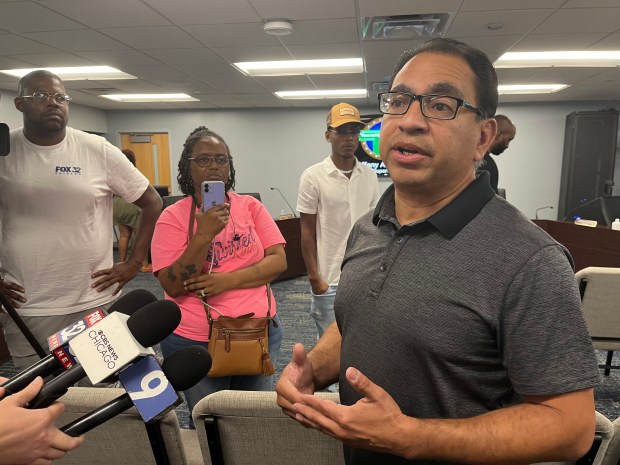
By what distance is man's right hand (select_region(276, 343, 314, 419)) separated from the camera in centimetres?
84

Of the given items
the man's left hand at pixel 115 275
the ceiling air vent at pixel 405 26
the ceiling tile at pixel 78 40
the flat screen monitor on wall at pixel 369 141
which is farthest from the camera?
the flat screen monitor on wall at pixel 369 141

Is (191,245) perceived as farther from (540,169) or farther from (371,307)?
(540,169)

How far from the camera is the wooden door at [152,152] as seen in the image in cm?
869

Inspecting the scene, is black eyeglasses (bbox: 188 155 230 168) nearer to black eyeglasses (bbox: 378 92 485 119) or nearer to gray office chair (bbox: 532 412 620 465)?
black eyeglasses (bbox: 378 92 485 119)

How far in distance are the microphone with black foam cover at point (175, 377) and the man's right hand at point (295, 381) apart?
0.18 m

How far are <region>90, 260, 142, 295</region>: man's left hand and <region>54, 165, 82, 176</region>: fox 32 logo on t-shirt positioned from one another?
1.35ft

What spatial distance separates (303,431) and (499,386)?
1.57 feet

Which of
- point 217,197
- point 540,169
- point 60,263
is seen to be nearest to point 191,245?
point 217,197

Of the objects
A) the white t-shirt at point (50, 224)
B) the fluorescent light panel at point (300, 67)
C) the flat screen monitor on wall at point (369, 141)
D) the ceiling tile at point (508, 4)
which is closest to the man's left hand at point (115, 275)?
the white t-shirt at point (50, 224)

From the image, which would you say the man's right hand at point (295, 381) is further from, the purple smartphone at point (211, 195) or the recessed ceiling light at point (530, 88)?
the recessed ceiling light at point (530, 88)

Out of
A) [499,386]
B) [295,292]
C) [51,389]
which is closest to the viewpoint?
[51,389]

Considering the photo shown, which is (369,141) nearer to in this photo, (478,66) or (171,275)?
(171,275)

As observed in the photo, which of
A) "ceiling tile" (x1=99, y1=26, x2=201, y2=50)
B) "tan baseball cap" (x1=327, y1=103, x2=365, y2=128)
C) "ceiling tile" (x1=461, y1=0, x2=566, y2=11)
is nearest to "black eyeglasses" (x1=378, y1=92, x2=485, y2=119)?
"tan baseball cap" (x1=327, y1=103, x2=365, y2=128)

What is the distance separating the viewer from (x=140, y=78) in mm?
5414
